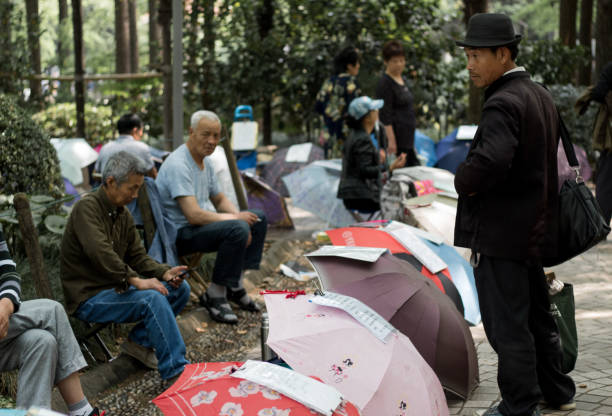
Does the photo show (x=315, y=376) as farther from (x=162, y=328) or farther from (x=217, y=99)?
(x=217, y=99)

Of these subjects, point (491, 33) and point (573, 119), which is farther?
point (573, 119)

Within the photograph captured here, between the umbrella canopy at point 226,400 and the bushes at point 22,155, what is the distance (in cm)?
341

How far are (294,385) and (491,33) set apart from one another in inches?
74.7

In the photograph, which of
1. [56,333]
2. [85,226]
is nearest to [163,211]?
[85,226]

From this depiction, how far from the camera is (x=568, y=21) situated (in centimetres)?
1742

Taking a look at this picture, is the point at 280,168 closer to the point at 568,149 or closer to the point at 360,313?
the point at 568,149

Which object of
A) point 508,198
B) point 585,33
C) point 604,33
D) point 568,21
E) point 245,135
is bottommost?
point 245,135

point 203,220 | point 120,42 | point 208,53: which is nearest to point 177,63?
point 203,220

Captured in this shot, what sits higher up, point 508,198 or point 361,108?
point 361,108

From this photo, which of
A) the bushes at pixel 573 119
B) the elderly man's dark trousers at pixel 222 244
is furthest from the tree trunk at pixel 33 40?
the bushes at pixel 573 119

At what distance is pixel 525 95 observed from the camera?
3.75 m

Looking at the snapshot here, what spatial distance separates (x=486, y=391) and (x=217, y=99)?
10.3 m

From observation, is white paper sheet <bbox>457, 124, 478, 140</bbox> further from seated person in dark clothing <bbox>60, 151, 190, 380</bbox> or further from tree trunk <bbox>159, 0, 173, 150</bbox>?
seated person in dark clothing <bbox>60, 151, 190, 380</bbox>

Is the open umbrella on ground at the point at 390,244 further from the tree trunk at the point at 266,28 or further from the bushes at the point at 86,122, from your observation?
the tree trunk at the point at 266,28
